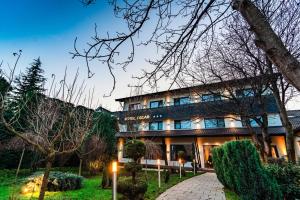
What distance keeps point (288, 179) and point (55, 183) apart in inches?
405

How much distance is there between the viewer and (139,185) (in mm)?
A: 7211

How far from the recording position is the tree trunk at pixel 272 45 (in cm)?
149

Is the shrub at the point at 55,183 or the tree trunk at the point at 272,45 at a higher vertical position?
the tree trunk at the point at 272,45

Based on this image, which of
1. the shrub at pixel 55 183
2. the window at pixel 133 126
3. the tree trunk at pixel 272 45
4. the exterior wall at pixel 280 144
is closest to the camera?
the tree trunk at pixel 272 45

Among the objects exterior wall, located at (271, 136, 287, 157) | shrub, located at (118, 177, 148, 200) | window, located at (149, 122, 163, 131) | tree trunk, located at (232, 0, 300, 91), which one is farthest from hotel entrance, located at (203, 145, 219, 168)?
tree trunk, located at (232, 0, 300, 91)

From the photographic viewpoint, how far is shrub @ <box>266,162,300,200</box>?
5094 millimetres

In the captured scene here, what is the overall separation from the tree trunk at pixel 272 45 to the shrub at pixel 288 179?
16.1 ft

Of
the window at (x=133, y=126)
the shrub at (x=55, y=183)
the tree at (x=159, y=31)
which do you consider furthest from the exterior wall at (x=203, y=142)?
the tree at (x=159, y=31)

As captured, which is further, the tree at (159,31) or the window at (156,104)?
the window at (156,104)

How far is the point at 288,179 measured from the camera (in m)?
5.27

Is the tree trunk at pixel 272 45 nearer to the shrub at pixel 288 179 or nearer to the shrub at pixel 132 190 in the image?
the shrub at pixel 288 179

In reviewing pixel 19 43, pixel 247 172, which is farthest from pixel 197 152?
pixel 19 43

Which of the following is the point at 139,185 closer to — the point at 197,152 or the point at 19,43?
the point at 19,43

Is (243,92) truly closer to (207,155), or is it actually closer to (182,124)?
(207,155)
